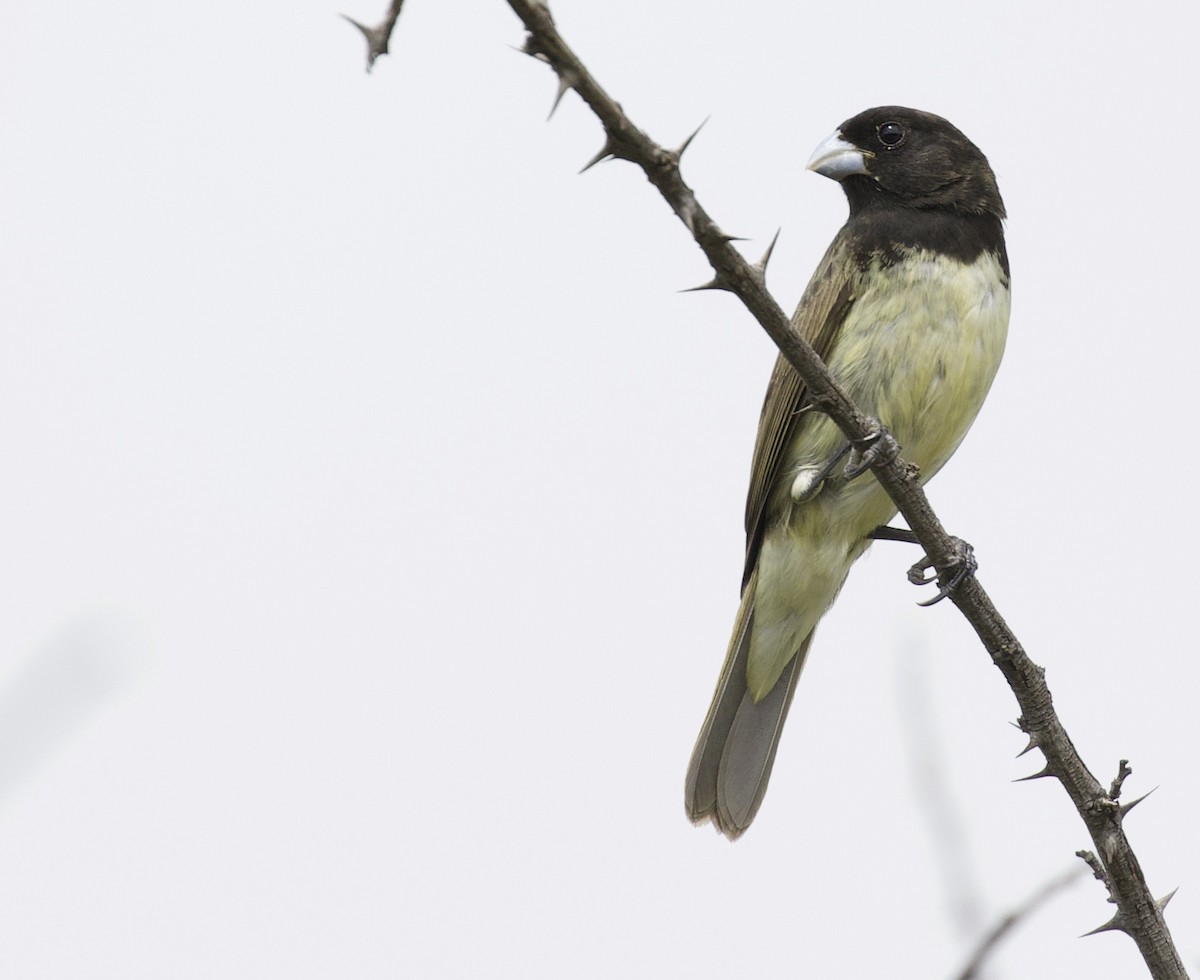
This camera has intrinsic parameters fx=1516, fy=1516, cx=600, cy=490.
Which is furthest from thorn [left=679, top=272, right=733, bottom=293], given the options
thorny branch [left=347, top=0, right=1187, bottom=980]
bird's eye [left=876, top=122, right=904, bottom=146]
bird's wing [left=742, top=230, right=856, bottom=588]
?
bird's eye [left=876, top=122, right=904, bottom=146]

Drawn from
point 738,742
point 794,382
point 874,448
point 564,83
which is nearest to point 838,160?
point 794,382

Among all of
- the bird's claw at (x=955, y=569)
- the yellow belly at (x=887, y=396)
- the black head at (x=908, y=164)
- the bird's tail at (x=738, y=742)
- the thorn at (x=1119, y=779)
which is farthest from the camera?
the black head at (x=908, y=164)

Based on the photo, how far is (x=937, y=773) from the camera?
3.02m

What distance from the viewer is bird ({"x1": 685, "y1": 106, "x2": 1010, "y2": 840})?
5426 mm

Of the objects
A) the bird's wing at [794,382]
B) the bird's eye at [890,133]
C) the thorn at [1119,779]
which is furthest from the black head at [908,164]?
the thorn at [1119,779]

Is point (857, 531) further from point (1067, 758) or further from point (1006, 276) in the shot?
point (1067, 758)

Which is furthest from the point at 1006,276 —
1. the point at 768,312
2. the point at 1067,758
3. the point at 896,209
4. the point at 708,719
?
the point at 768,312

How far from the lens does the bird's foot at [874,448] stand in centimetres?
373

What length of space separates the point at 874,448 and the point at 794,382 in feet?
5.92

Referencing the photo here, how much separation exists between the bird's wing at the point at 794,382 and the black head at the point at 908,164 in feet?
1.13

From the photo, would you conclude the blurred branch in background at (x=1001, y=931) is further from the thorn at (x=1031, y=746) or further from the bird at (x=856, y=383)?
the bird at (x=856, y=383)

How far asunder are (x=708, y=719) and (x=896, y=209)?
2.15 meters

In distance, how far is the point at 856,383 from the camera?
5414 mm

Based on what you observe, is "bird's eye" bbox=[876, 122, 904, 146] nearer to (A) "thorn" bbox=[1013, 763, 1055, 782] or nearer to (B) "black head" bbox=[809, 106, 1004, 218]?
(B) "black head" bbox=[809, 106, 1004, 218]
